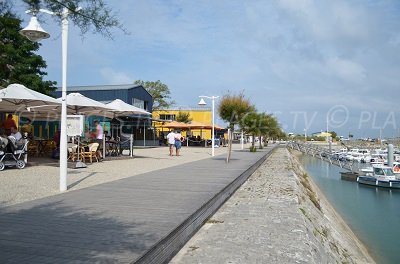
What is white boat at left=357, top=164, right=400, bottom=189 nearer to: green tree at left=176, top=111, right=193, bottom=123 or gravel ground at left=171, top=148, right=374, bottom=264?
green tree at left=176, top=111, right=193, bottom=123

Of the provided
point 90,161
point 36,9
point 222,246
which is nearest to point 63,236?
point 222,246

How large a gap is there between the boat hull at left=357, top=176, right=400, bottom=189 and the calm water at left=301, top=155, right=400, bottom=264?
1.53 feet

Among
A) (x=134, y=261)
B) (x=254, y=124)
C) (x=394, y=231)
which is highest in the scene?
(x=254, y=124)

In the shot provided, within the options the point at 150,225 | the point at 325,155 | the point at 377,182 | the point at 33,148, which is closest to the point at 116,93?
the point at 33,148

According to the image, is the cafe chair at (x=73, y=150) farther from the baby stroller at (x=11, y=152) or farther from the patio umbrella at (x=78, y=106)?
the baby stroller at (x=11, y=152)

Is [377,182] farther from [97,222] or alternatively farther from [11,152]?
[97,222]

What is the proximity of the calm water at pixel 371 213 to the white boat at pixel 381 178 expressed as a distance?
54cm

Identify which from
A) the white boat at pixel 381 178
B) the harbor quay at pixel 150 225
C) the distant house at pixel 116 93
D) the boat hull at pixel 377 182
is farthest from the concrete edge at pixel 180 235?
the distant house at pixel 116 93

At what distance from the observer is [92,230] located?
184 inches

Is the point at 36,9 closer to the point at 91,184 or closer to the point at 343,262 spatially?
the point at 91,184

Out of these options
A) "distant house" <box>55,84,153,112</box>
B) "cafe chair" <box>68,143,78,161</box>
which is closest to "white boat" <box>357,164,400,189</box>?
"distant house" <box>55,84,153,112</box>

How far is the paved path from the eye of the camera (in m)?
3.79

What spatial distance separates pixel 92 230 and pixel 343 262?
5576 mm

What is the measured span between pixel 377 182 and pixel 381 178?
49 cm
